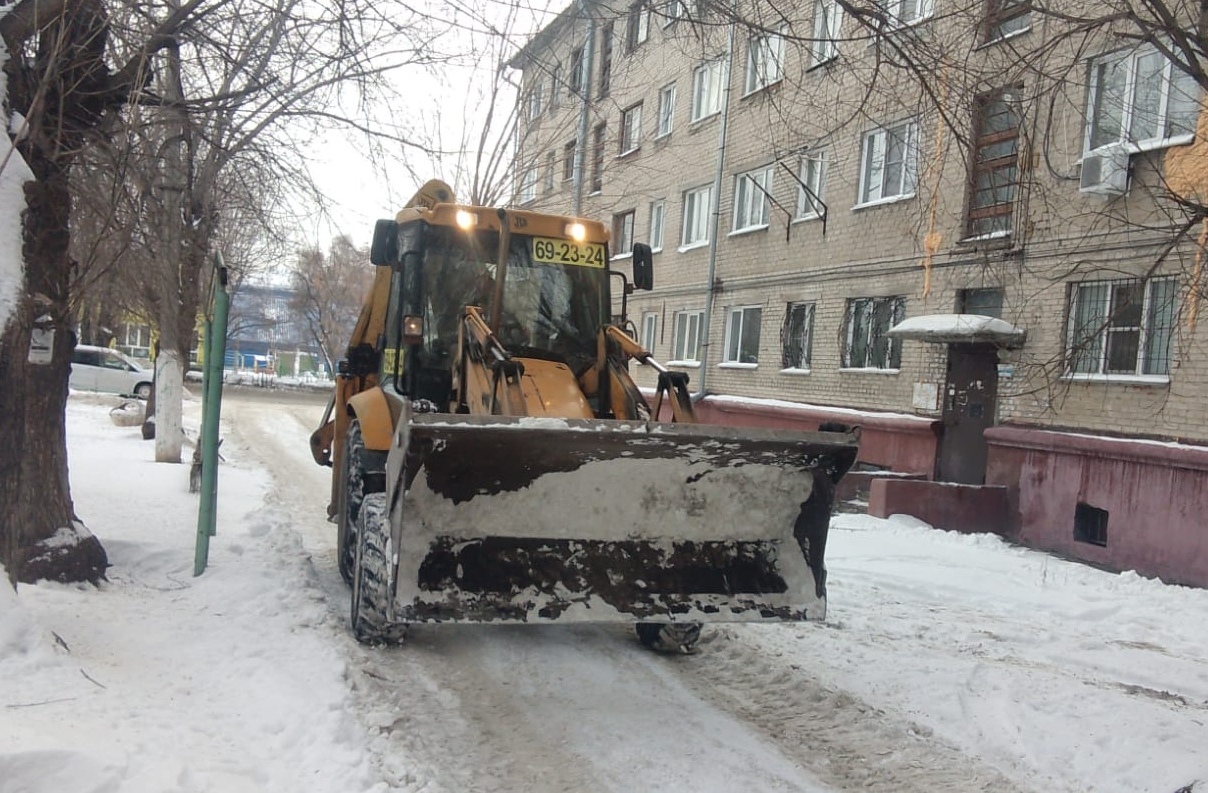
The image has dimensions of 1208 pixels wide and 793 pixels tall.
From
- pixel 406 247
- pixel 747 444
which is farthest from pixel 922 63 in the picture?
pixel 406 247

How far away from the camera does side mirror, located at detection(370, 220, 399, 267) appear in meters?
5.91

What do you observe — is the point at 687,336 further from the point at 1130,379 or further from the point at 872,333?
the point at 1130,379

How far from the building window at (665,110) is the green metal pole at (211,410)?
15.9 m

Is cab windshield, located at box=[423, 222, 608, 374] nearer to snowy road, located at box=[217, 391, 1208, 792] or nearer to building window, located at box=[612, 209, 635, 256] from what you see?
snowy road, located at box=[217, 391, 1208, 792]

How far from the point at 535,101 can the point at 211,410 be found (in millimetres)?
9841

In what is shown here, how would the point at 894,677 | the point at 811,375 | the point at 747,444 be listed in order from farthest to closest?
the point at 811,375 → the point at 894,677 → the point at 747,444

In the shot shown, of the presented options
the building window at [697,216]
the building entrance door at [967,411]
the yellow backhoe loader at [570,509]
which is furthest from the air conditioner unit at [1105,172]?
the building window at [697,216]

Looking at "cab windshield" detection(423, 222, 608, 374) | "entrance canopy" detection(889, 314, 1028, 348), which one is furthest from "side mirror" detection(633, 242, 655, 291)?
"entrance canopy" detection(889, 314, 1028, 348)

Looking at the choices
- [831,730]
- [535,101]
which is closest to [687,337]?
[535,101]

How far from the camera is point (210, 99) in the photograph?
6266 millimetres

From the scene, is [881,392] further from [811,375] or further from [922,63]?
[922,63]

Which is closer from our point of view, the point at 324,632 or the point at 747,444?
the point at 747,444

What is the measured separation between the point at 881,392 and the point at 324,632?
10190 millimetres

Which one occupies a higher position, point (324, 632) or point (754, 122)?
point (754, 122)
